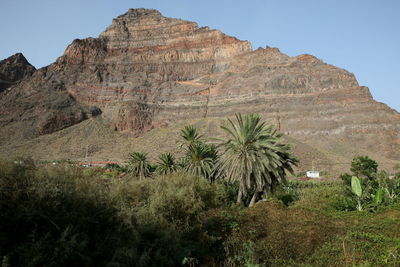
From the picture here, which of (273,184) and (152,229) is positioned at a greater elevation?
(273,184)

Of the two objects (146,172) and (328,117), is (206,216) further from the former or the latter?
(328,117)

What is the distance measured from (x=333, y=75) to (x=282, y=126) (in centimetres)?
2472

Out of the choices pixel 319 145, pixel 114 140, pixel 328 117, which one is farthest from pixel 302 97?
pixel 114 140

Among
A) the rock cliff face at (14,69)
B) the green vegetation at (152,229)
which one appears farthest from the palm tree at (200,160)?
the rock cliff face at (14,69)

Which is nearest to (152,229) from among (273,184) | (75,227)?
(75,227)

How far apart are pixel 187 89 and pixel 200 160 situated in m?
80.7

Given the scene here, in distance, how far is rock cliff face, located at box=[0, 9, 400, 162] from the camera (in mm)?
80062

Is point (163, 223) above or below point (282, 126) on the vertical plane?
below

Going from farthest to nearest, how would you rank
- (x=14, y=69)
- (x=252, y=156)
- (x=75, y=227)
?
(x=14, y=69)
(x=252, y=156)
(x=75, y=227)

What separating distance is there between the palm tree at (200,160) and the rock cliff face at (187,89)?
57942mm

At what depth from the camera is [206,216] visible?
41.5ft

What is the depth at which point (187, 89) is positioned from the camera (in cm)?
10238

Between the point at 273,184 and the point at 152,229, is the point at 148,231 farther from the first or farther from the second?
the point at 273,184

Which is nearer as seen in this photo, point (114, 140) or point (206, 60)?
point (114, 140)
